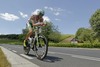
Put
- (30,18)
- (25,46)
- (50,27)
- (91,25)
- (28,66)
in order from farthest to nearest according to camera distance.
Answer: (50,27) → (91,25) → (25,46) → (30,18) → (28,66)

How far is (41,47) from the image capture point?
912 centimetres

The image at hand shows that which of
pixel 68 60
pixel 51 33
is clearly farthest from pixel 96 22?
pixel 68 60

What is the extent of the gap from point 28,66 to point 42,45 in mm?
2321

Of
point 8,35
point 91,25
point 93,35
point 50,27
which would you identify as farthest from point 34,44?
point 8,35

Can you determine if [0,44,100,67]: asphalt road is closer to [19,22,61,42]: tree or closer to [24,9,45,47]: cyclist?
[24,9,45,47]: cyclist

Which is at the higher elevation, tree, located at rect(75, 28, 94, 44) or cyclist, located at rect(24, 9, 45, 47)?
tree, located at rect(75, 28, 94, 44)

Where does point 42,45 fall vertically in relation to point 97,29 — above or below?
below

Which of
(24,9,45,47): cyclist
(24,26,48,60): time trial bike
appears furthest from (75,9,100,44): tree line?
(24,26,48,60): time trial bike

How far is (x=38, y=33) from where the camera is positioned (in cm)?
935

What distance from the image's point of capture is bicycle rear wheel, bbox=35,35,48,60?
8.77 metres

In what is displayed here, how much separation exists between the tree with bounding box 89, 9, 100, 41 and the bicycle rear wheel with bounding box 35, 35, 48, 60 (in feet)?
224

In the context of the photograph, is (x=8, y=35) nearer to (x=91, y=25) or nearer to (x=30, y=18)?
(x=91, y=25)

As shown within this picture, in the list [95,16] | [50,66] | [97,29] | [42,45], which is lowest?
[50,66]

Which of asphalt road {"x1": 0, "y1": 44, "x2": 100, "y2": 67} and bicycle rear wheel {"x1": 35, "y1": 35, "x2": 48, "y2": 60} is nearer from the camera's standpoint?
asphalt road {"x1": 0, "y1": 44, "x2": 100, "y2": 67}
